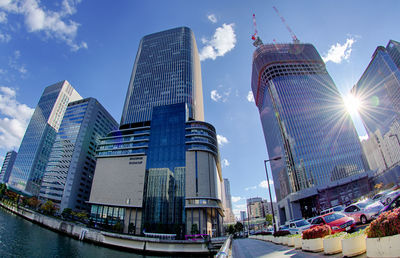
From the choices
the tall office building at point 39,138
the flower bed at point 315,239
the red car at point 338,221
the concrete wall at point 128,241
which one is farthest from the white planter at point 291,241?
the tall office building at point 39,138

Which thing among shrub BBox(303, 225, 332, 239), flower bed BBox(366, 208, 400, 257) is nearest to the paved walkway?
shrub BBox(303, 225, 332, 239)

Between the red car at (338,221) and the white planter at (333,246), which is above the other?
the red car at (338,221)

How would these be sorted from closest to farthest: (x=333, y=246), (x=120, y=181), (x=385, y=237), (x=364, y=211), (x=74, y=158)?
(x=385, y=237), (x=333, y=246), (x=364, y=211), (x=120, y=181), (x=74, y=158)

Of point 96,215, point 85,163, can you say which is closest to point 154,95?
point 85,163

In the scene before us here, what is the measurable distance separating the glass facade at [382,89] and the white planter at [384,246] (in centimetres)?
13411

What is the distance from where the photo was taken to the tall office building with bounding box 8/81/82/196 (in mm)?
112938

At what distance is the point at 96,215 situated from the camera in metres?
67.9

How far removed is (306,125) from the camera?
91062 millimetres

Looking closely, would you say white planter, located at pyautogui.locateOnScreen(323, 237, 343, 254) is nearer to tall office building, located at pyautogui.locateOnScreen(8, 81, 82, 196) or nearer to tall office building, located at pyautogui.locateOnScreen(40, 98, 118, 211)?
tall office building, located at pyautogui.locateOnScreen(40, 98, 118, 211)

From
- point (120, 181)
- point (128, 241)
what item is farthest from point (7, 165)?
point (128, 241)

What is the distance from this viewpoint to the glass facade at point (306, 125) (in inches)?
3297

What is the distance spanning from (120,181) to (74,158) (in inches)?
1728

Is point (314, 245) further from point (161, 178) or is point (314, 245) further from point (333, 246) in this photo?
point (161, 178)

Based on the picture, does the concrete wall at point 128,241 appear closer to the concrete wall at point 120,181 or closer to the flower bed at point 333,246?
the concrete wall at point 120,181
